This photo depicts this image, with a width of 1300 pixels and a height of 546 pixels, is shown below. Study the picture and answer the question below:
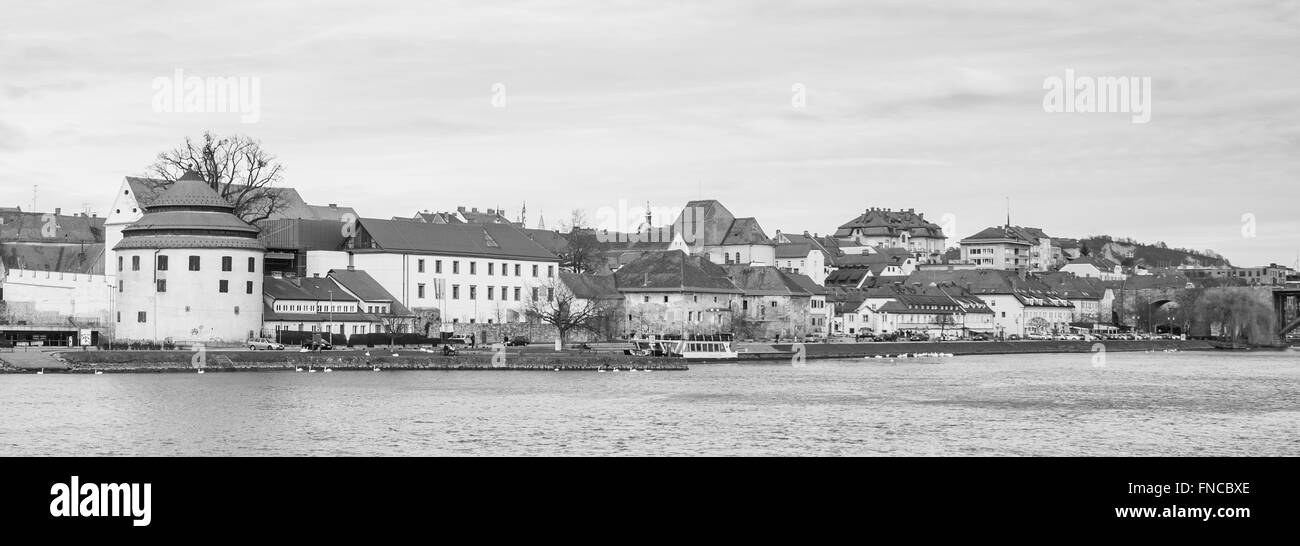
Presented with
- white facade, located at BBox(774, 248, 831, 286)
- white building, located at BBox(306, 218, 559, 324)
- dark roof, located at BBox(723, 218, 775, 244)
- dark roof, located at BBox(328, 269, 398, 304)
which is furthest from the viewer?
white facade, located at BBox(774, 248, 831, 286)

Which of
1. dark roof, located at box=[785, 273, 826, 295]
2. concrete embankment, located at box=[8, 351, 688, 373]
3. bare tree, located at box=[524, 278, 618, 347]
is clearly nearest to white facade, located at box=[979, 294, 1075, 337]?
dark roof, located at box=[785, 273, 826, 295]

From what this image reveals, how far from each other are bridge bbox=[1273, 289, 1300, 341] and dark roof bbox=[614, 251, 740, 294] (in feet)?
233

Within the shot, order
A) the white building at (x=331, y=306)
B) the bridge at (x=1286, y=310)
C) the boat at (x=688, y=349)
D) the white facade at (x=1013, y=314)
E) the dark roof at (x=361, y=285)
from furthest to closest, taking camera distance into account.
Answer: the bridge at (x=1286, y=310) < the white facade at (x=1013, y=314) < the dark roof at (x=361, y=285) < the boat at (x=688, y=349) < the white building at (x=331, y=306)

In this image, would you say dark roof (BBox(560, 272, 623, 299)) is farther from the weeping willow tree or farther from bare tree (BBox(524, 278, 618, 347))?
the weeping willow tree

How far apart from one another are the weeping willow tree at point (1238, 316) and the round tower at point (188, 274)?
9146cm

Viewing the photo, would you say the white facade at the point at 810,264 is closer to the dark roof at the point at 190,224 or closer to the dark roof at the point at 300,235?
the dark roof at the point at 300,235

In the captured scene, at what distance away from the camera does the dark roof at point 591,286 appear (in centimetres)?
10144

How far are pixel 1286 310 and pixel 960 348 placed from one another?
239 ft

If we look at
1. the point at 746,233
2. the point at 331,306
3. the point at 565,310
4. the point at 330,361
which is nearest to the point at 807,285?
the point at 746,233

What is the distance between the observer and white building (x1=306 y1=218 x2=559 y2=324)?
95.0 meters

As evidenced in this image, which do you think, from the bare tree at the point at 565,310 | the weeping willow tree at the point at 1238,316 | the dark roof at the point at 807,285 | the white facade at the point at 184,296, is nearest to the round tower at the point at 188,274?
the white facade at the point at 184,296

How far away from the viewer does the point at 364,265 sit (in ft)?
312

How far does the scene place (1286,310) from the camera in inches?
6624
